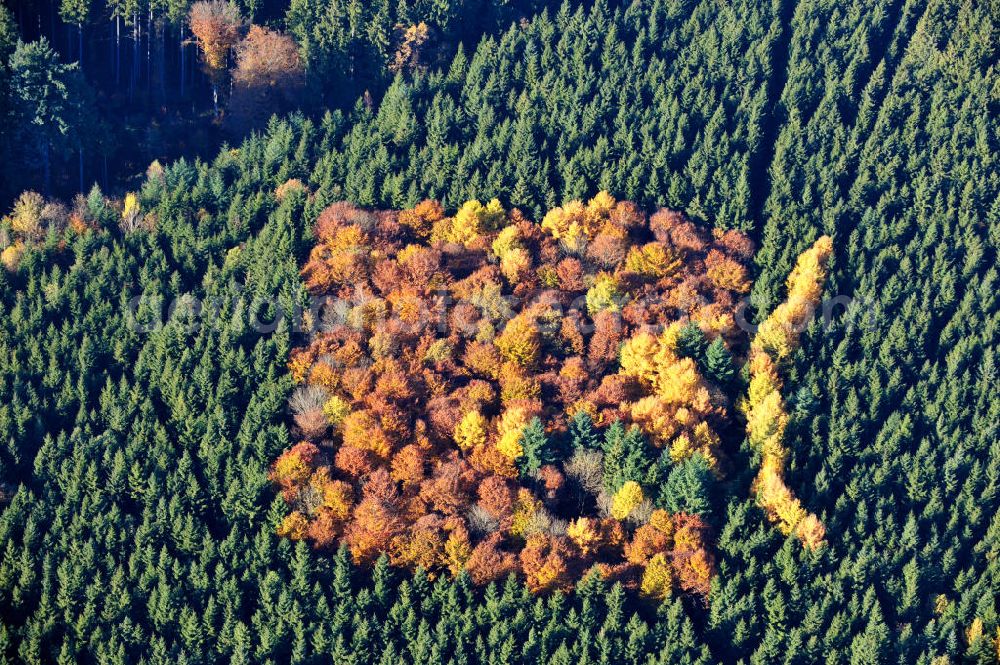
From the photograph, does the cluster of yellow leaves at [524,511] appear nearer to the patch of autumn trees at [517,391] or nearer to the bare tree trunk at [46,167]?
the patch of autumn trees at [517,391]

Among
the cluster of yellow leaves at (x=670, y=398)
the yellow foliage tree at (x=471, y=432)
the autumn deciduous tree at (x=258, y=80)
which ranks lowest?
the yellow foliage tree at (x=471, y=432)

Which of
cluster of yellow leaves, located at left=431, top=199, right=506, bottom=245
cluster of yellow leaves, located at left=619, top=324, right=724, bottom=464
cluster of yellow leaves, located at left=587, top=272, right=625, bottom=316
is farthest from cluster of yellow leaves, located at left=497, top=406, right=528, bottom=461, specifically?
cluster of yellow leaves, located at left=431, top=199, right=506, bottom=245

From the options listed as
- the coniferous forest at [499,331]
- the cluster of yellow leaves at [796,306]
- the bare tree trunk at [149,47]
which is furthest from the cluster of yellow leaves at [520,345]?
the bare tree trunk at [149,47]

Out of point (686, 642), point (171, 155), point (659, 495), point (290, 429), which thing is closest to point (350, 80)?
point (171, 155)

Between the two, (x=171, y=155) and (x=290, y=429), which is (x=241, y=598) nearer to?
(x=290, y=429)

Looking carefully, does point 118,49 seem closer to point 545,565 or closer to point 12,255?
point 12,255

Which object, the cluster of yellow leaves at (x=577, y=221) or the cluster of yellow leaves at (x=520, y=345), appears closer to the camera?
the cluster of yellow leaves at (x=520, y=345)

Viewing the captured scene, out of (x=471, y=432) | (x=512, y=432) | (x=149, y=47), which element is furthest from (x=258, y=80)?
(x=512, y=432)
